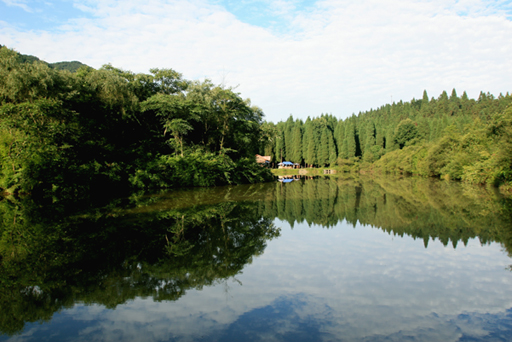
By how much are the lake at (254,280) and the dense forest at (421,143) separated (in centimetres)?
1534

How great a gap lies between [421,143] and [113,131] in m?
42.1

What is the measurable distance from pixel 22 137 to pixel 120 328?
595 inches

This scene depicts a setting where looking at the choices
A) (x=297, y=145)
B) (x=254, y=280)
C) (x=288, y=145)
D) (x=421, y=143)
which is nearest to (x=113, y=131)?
(x=254, y=280)

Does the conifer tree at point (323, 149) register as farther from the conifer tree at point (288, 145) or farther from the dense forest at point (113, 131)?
the dense forest at point (113, 131)

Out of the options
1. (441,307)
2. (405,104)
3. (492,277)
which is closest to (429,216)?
(492,277)

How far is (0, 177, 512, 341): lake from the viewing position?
3.43 metres

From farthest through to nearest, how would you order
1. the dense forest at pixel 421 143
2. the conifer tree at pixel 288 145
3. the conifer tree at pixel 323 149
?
the conifer tree at pixel 288 145 < the conifer tree at pixel 323 149 < the dense forest at pixel 421 143

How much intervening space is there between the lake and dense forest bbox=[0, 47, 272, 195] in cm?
700

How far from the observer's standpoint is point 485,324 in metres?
3.51

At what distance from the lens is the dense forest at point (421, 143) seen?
22156mm

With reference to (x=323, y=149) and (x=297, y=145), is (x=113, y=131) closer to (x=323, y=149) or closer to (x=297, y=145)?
(x=323, y=149)

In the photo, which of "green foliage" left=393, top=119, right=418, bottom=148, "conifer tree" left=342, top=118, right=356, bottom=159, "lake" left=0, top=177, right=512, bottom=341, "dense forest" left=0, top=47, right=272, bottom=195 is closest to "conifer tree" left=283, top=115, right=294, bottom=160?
"conifer tree" left=342, top=118, right=356, bottom=159

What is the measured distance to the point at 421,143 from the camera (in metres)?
46.9

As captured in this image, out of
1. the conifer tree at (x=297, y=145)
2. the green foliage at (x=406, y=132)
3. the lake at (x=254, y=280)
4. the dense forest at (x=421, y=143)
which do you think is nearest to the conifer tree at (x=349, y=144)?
the dense forest at (x=421, y=143)
